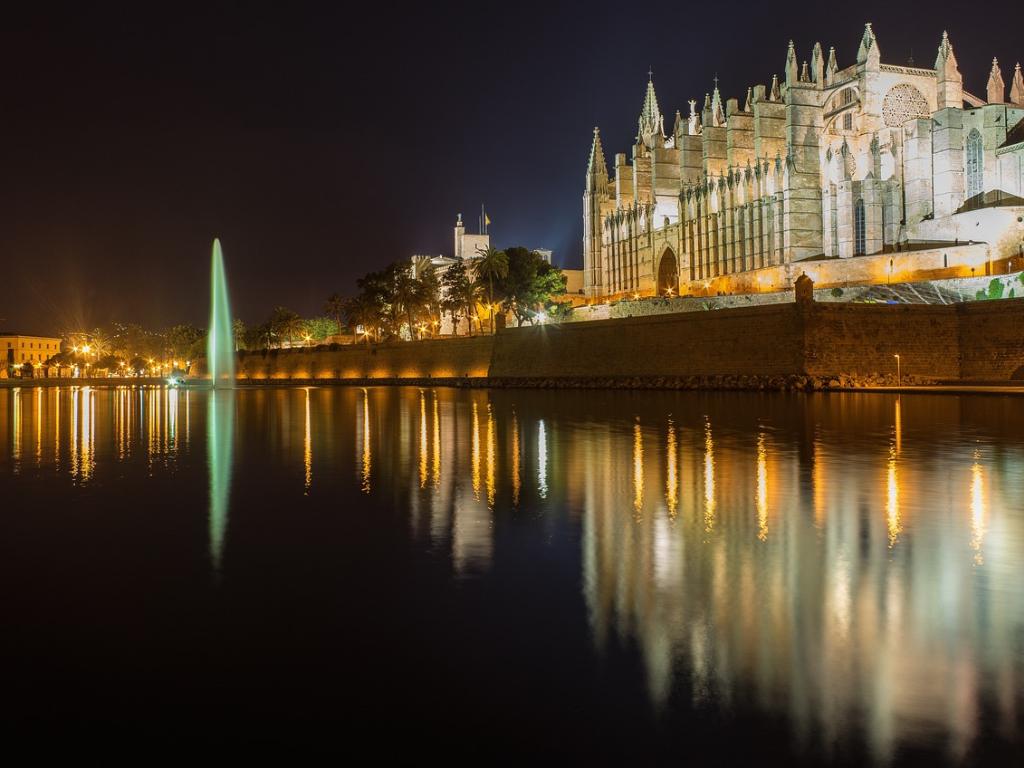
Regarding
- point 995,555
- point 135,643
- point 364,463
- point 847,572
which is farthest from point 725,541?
point 364,463

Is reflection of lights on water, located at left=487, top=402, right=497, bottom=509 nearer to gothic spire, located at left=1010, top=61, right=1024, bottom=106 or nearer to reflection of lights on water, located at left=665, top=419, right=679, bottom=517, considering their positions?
reflection of lights on water, located at left=665, top=419, right=679, bottom=517

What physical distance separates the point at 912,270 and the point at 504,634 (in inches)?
1752

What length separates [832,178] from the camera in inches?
1973

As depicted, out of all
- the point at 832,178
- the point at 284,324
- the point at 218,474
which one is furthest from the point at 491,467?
the point at 284,324

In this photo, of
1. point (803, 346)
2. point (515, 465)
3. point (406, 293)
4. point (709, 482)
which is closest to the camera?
point (709, 482)

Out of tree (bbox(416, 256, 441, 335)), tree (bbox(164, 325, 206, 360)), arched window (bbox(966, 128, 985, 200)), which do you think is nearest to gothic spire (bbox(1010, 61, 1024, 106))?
arched window (bbox(966, 128, 985, 200))

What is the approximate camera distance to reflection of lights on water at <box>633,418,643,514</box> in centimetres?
943

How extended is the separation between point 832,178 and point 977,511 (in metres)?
45.5

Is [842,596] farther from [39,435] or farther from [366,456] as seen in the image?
[39,435]

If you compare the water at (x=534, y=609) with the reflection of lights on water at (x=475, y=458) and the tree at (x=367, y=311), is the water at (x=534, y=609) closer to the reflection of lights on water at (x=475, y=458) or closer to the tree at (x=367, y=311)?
the reflection of lights on water at (x=475, y=458)

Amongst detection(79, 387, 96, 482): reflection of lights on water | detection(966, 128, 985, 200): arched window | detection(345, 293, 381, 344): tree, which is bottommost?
detection(79, 387, 96, 482): reflection of lights on water

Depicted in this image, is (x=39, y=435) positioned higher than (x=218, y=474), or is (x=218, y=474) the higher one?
(x=39, y=435)

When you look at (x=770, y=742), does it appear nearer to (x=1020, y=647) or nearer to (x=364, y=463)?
(x=1020, y=647)

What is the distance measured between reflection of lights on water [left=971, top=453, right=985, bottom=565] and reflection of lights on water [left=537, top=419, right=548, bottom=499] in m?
4.34
